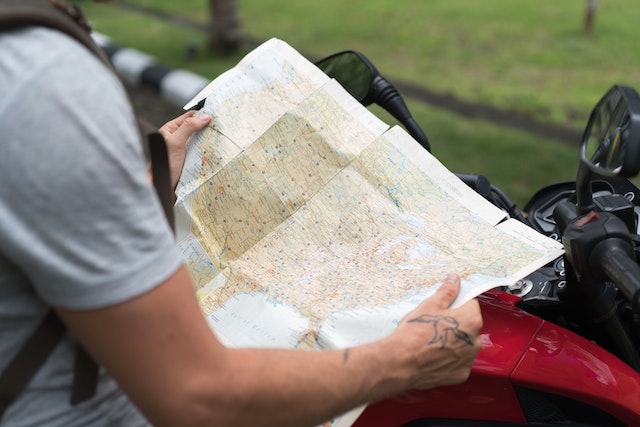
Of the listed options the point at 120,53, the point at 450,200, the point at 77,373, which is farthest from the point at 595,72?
the point at 77,373

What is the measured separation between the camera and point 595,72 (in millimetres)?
6477

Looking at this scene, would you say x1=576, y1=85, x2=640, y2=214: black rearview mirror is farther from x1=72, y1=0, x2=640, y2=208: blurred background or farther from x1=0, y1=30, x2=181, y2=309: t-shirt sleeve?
x1=72, y1=0, x2=640, y2=208: blurred background

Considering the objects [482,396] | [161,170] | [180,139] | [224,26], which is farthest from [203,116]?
[224,26]

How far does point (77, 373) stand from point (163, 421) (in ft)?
0.47

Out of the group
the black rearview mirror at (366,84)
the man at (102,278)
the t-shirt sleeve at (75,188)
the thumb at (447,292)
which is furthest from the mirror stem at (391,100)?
the t-shirt sleeve at (75,188)

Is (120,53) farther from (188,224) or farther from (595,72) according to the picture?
(188,224)

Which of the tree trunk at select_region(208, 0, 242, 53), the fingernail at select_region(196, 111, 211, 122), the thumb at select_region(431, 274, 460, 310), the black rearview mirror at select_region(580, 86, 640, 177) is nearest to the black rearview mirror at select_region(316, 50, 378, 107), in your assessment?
the fingernail at select_region(196, 111, 211, 122)

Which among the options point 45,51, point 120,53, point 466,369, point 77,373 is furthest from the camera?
point 120,53

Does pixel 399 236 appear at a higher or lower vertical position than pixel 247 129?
lower

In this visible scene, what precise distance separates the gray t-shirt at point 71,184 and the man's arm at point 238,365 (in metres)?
0.04

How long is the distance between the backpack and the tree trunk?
674 cm

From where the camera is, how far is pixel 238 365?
92 cm

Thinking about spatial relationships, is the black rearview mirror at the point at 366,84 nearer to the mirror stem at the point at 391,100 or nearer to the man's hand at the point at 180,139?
the mirror stem at the point at 391,100

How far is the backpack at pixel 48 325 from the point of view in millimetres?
820
